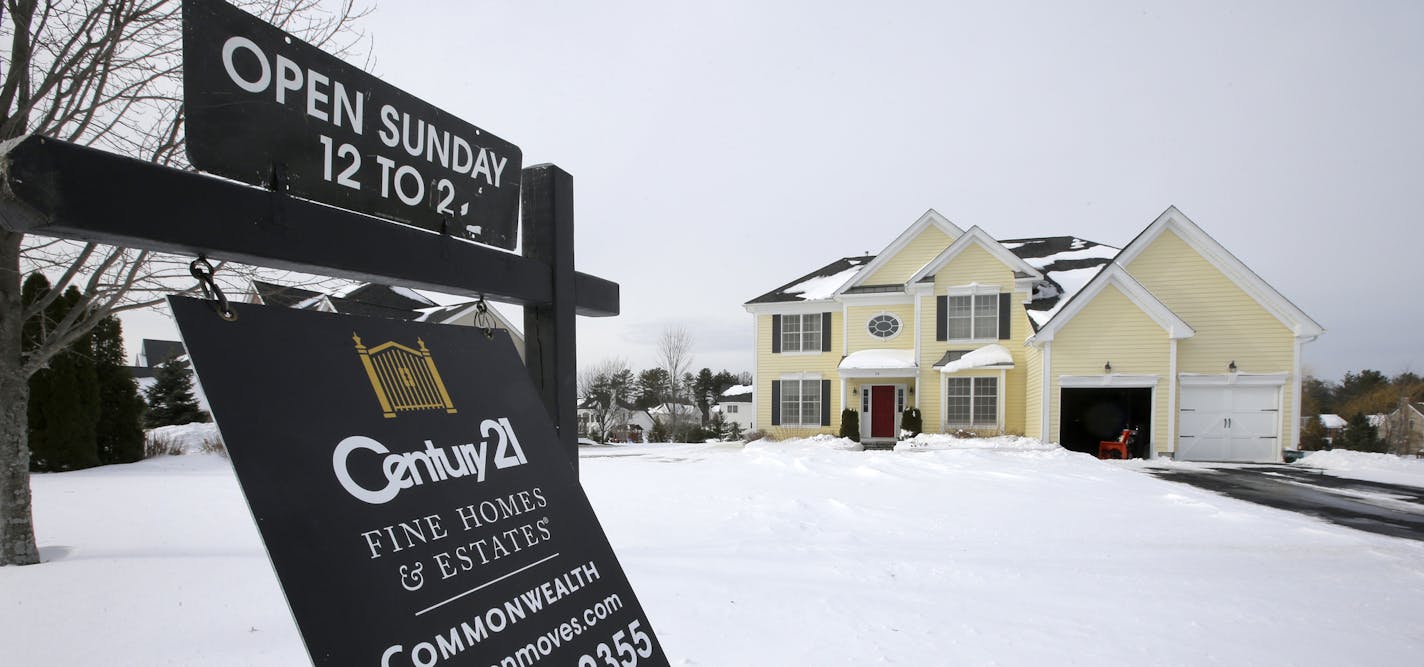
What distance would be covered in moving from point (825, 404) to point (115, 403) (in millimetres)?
20016

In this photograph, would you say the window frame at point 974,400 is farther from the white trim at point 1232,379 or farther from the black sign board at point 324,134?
the black sign board at point 324,134

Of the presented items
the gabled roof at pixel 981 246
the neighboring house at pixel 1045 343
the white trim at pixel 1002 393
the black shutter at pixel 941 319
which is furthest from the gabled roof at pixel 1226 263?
the black shutter at pixel 941 319

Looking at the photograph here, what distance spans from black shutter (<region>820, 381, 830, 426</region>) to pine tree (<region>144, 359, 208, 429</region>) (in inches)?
949

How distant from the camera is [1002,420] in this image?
19.7m

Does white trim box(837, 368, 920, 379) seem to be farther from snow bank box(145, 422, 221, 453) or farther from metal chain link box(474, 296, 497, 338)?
metal chain link box(474, 296, 497, 338)

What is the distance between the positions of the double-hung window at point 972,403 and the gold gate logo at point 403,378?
20313 mm

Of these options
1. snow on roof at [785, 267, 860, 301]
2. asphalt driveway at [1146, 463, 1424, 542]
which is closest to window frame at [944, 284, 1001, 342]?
snow on roof at [785, 267, 860, 301]

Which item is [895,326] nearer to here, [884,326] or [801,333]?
[884,326]

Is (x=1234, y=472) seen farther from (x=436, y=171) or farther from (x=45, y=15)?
(x=45, y=15)

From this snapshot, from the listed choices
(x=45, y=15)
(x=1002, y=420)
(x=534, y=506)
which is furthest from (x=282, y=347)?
(x=1002, y=420)

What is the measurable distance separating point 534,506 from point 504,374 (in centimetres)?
45

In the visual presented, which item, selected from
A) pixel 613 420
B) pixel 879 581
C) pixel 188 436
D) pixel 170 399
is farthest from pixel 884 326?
pixel 613 420

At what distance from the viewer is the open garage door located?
2088 centimetres

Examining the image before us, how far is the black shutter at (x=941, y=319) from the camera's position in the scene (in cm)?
2100
